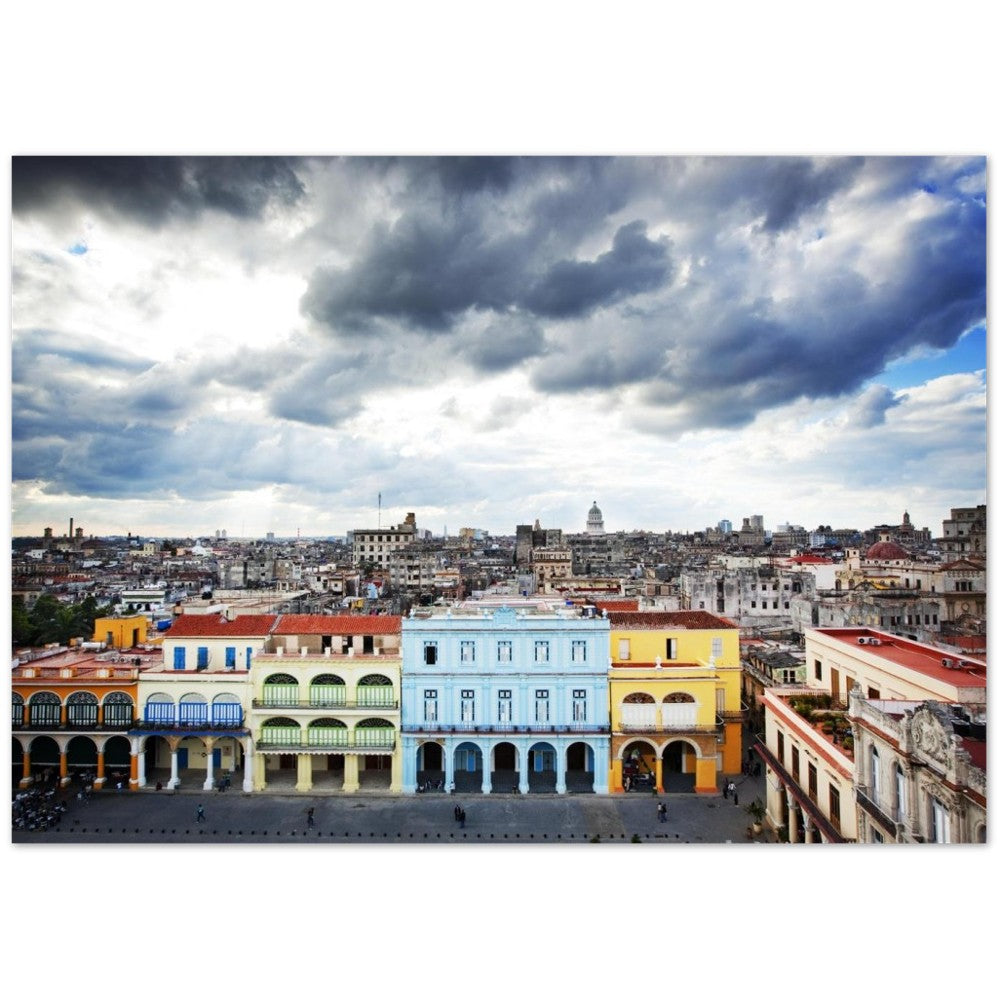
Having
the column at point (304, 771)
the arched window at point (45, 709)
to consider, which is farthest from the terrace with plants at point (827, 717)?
the arched window at point (45, 709)

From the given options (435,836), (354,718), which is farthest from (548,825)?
(354,718)

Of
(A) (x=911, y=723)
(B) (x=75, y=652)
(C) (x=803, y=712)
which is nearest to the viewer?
(A) (x=911, y=723)

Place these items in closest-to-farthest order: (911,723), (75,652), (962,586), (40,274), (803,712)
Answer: (911,723)
(40,274)
(803,712)
(962,586)
(75,652)

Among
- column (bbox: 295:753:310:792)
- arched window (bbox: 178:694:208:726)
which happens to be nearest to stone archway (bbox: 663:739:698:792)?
column (bbox: 295:753:310:792)

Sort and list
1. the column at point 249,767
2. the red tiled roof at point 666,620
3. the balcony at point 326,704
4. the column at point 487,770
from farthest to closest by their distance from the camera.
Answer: the red tiled roof at point 666,620 → the balcony at point 326,704 → the column at point 249,767 → the column at point 487,770

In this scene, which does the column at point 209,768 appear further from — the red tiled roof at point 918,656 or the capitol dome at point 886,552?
the capitol dome at point 886,552

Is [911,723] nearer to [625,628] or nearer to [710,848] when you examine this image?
[710,848]

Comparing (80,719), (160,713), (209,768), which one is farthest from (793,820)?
(80,719)
